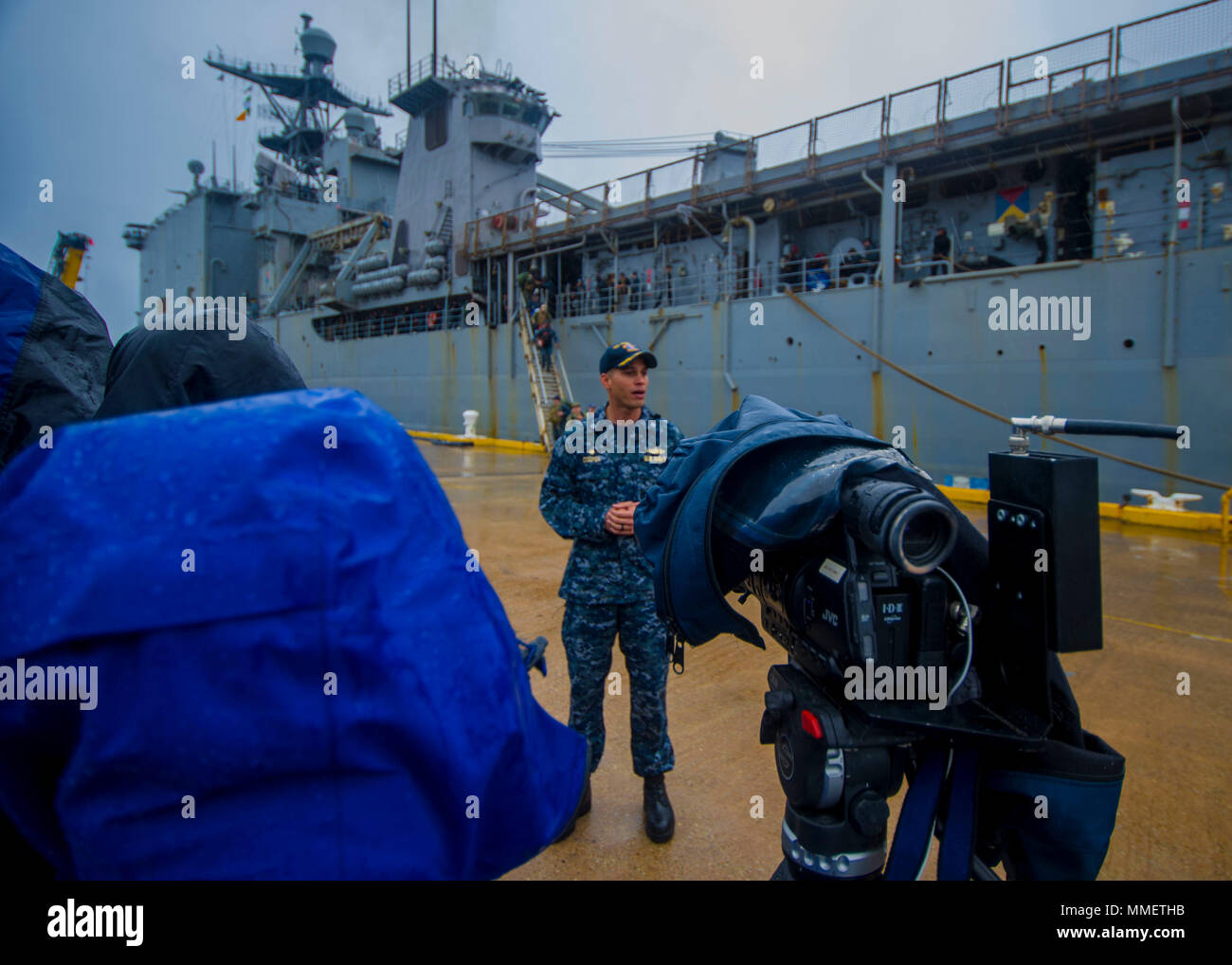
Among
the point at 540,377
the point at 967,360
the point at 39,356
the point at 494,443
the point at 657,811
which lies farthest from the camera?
the point at 494,443

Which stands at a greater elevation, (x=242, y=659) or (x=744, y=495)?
(x=744, y=495)

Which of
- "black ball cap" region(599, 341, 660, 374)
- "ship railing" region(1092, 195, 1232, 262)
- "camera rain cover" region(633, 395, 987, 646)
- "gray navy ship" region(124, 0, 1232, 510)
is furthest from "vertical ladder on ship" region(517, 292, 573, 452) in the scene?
"camera rain cover" region(633, 395, 987, 646)

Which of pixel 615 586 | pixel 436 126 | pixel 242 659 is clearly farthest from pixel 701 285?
pixel 242 659

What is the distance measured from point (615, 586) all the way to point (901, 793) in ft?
4.26

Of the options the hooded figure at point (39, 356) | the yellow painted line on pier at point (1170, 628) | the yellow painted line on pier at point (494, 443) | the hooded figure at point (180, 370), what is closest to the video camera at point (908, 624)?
the hooded figure at point (180, 370)

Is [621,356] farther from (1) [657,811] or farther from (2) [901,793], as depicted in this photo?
(2) [901,793]

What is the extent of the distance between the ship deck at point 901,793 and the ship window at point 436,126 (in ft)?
55.5

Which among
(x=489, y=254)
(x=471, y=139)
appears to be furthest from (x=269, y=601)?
(x=471, y=139)

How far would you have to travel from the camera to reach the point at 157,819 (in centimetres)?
62

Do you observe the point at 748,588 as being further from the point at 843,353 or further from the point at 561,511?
the point at 843,353

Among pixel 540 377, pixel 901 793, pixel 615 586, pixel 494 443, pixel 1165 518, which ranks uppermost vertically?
pixel 540 377

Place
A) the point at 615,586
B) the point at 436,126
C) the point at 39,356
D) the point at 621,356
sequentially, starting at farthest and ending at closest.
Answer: the point at 436,126 < the point at 621,356 < the point at 615,586 < the point at 39,356

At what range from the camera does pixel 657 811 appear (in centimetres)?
235

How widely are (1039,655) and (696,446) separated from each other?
0.70 m
